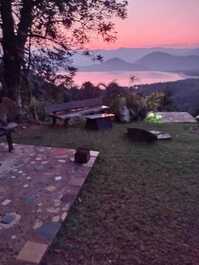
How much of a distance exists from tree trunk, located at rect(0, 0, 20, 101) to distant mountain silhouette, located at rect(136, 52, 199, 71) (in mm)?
10637

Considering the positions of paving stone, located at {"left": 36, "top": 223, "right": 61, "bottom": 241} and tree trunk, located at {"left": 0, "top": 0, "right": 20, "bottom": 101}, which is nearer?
paving stone, located at {"left": 36, "top": 223, "right": 61, "bottom": 241}

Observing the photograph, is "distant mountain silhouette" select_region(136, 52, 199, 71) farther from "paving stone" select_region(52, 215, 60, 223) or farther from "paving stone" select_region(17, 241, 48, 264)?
"paving stone" select_region(17, 241, 48, 264)

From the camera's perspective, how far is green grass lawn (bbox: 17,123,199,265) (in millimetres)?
2109

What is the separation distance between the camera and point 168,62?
1672cm

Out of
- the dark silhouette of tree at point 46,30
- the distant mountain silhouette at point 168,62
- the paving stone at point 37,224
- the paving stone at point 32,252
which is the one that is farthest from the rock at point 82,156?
the distant mountain silhouette at point 168,62

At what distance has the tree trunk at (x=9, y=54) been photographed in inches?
205

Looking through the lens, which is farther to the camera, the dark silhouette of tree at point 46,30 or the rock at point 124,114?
the rock at point 124,114

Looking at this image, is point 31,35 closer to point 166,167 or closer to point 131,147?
point 131,147

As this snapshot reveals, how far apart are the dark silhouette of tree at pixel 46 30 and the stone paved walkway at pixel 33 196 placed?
2094mm

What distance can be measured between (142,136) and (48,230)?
2.80 metres

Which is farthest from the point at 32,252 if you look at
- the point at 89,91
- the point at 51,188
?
the point at 89,91

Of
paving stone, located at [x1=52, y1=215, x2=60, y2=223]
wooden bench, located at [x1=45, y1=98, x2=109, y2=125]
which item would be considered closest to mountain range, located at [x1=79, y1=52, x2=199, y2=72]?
wooden bench, located at [x1=45, y1=98, x2=109, y2=125]

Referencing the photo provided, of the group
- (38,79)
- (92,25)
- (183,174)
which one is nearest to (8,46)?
(38,79)

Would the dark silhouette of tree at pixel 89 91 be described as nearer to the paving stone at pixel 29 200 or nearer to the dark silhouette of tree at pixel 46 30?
the dark silhouette of tree at pixel 46 30
